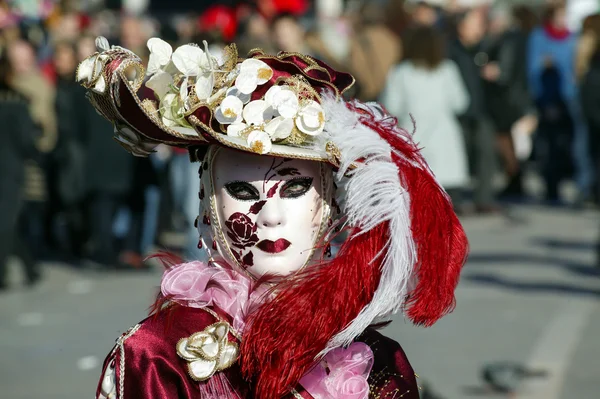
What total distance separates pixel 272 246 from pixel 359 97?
230 inches

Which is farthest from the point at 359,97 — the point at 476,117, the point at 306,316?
the point at 306,316

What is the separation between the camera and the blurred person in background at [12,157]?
9.90 m

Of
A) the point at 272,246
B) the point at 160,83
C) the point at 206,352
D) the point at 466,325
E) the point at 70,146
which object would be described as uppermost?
the point at 160,83

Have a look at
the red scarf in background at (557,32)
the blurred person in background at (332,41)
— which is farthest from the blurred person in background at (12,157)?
the red scarf in background at (557,32)

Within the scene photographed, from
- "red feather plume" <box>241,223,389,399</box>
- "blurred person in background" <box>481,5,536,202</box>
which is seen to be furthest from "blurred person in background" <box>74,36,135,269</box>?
"red feather plume" <box>241,223,389,399</box>

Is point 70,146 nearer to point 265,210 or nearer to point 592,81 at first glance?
point 592,81

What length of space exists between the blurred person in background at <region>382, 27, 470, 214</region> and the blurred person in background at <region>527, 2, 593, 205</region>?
2509 mm

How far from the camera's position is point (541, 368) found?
23.8 ft

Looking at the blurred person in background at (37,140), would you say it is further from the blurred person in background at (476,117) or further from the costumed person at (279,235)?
the costumed person at (279,235)

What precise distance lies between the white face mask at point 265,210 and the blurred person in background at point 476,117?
1001 cm

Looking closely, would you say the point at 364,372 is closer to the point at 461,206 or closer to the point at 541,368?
the point at 541,368

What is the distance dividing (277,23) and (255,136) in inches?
344

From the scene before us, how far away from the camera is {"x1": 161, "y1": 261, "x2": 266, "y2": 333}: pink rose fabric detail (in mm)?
3004

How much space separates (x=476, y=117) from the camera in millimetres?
13297
